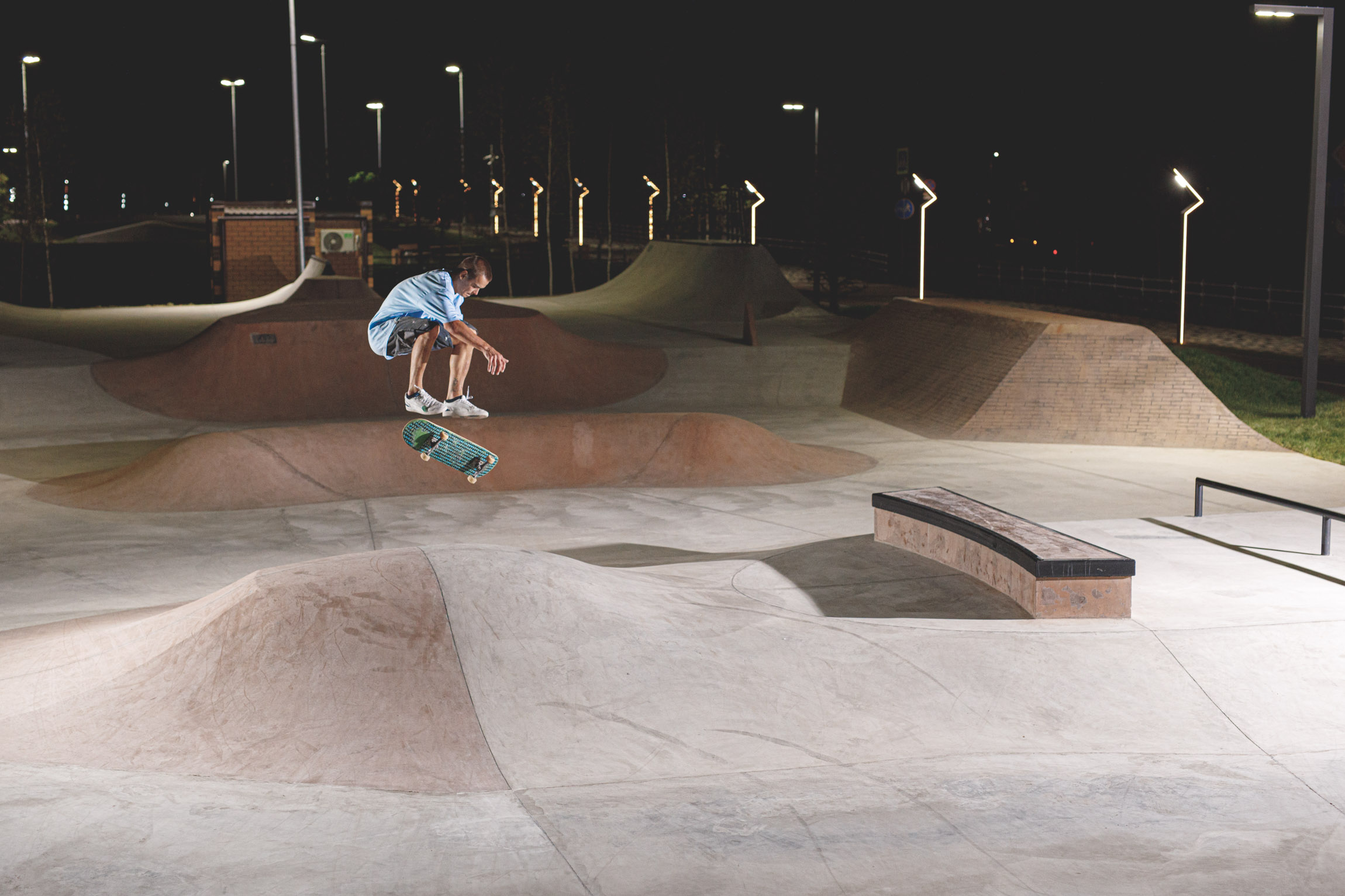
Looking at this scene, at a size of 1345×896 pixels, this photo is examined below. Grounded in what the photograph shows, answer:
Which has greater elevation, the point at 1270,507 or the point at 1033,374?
the point at 1033,374

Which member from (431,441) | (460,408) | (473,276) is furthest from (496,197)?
(473,276)

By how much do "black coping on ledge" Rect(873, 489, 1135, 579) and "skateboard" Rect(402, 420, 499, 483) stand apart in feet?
12.1

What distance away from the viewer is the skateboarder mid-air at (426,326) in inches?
256

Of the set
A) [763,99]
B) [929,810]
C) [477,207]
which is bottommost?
[929,810]

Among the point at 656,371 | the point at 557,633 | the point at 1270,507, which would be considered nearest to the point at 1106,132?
the point at 656,371

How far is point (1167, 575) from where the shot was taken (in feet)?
32.3

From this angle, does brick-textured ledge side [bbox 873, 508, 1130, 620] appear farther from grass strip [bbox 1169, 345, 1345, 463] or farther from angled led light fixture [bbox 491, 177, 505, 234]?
angled led light fixture [bbox 491, 177, 505, 234]

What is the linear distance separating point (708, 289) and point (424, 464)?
752 inches

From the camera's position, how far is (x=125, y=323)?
1123 inches

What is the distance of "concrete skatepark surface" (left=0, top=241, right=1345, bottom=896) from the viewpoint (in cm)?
538

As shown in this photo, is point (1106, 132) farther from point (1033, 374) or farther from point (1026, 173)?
point (1033, 374)

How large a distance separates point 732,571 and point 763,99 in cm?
5777

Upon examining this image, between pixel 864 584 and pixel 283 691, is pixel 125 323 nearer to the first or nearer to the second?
pixel 864 584

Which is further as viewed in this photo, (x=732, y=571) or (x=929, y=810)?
(x=732, y=571)
